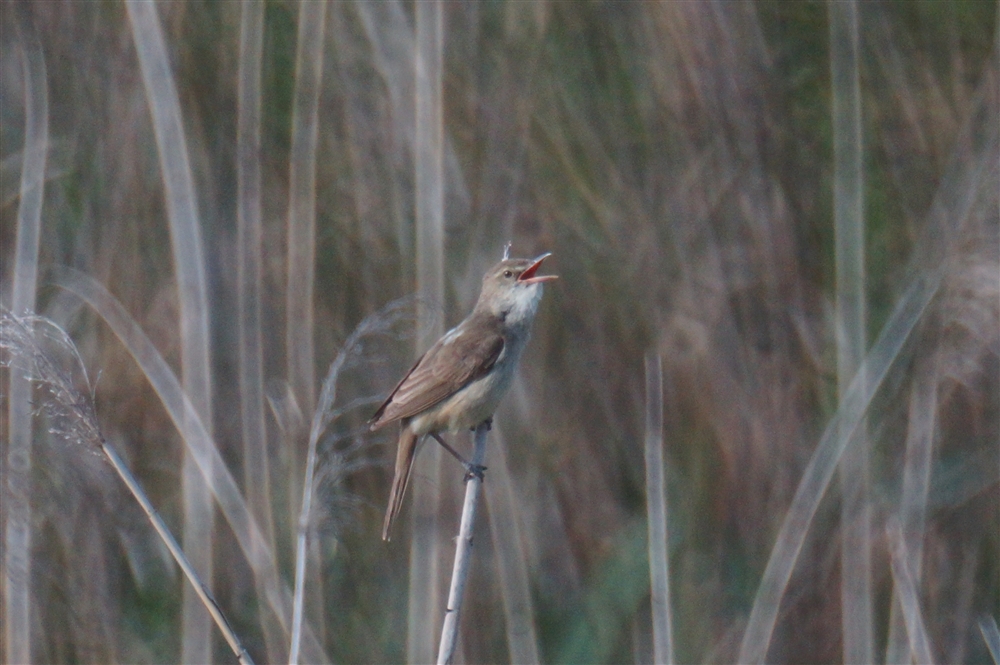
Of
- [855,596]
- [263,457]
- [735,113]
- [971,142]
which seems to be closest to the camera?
[855,596]

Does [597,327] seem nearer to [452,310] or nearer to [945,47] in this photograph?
[452,310]

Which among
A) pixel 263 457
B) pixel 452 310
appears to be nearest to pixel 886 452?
pixel 452 310

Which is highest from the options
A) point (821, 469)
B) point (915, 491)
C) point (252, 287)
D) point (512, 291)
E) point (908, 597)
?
point (252, 287)

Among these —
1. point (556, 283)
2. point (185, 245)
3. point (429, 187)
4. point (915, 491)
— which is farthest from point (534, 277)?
point (915, 491)

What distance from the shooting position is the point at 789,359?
3.46 metres

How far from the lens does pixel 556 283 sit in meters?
3.72

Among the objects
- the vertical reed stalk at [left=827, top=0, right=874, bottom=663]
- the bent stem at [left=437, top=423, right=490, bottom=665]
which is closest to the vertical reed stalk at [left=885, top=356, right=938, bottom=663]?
the vertical reed stalk at [left=827, top=0, right=874, bottom=663]

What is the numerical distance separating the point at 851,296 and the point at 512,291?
1.12 metres

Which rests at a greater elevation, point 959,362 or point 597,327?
point 597,327

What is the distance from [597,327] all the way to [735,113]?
2.98 feet

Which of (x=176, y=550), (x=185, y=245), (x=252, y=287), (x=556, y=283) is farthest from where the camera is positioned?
(x=556, y=283)

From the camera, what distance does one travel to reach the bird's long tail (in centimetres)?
290

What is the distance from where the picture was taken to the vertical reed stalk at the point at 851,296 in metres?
2.76

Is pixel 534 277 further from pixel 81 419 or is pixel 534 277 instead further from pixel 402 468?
pixel 81 419
